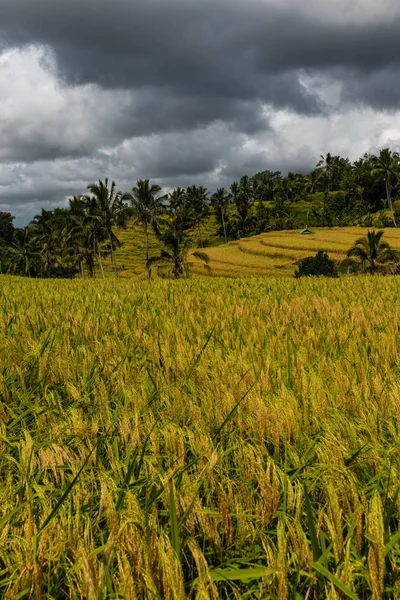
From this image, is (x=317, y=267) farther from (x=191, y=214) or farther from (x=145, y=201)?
(x=191, y=214)

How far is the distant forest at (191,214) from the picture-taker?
40.4 metres

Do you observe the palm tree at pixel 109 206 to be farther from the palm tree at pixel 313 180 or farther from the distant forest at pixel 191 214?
the palm tree at pixel 313 180

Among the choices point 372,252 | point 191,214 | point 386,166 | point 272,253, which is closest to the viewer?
point 372,252

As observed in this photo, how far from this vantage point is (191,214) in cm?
7575

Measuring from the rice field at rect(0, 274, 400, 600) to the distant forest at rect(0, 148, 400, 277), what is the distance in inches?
1060

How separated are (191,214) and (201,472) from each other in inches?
3013

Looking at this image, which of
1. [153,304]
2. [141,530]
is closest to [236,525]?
[141,530]

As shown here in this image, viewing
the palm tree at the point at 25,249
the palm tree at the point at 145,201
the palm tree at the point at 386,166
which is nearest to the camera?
the palm tree at the point at 145,201

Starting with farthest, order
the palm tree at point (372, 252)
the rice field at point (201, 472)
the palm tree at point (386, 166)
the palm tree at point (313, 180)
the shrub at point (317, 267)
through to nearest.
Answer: the palm tree at point (313, 180) → the palm tree at point (386, 166) → the shrub at point (317, 267) → the palm tree at point (372, 252) → the rice field at point (201, 472)

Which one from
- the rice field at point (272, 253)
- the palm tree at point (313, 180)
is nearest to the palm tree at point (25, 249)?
the rice field at point (272, 253)

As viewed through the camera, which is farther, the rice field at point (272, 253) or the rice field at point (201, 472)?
the rice field at point (272, 253)

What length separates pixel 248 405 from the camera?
5.36 ft

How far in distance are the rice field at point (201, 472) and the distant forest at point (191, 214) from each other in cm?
2693

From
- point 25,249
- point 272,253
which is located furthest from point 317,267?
point 25,249
